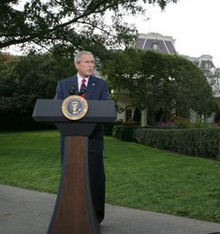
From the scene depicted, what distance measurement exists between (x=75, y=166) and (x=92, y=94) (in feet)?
2.76

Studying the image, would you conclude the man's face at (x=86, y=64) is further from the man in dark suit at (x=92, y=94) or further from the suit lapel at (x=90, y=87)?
the suit lapel at (x=90, y=87)

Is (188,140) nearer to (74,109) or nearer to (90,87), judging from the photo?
(90,87)

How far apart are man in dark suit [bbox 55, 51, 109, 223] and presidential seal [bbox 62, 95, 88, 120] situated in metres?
0.36

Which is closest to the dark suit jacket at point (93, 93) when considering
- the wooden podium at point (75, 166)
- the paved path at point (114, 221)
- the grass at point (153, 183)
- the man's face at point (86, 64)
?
the man's face at point (86, 64)

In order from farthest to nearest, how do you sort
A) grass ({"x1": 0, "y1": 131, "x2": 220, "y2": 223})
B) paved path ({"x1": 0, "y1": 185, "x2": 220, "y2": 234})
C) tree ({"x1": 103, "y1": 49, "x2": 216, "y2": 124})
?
tree ({"x1": 103, "y1": 49, "x2": 216, "y2": 124}) < grass ({"x1": 0, "y1": 131, "x2": 220, "y2": 223}) < paved path ({"x1": 0, "y1": 185, "x2": 220, "y2": 234})

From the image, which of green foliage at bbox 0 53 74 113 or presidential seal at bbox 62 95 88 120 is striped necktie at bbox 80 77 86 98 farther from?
green foliage at bbox 0 53 74 113

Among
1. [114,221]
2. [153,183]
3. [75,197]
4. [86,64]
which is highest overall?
[86,64]

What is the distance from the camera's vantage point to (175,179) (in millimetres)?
8320

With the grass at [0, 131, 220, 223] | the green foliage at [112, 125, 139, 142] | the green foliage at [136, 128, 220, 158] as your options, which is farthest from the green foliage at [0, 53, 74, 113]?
the grass at [0, 131, 220, 223]

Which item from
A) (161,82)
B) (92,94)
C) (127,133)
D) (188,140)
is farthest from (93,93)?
(161,82)

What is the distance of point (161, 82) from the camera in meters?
27.0

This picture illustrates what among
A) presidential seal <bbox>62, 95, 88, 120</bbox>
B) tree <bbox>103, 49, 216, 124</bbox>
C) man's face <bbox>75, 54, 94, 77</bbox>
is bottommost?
presidential seal <bbox>62, 95, 88, 120</bbox>

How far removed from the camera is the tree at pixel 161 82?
22.7m

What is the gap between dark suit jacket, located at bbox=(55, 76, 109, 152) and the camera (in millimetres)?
4312
